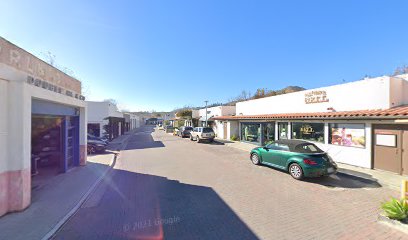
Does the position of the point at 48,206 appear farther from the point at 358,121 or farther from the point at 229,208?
the point at 358,121

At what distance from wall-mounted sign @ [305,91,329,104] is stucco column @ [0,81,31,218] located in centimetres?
1457

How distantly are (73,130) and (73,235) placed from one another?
23.6 feet

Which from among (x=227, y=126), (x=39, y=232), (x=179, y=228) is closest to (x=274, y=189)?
(x=179, y=228)

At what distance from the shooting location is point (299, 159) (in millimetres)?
8086

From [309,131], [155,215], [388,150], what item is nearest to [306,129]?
[309,131]

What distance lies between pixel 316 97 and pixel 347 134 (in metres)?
3.72

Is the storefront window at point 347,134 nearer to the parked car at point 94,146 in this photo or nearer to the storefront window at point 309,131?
the storefront window at point 309,131

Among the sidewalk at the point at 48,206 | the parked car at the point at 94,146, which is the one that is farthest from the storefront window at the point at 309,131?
the parked car at the point at 94,146

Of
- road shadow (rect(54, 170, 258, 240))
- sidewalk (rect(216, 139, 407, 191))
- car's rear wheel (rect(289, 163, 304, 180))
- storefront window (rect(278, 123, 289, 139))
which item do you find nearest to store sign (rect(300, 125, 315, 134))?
storefront window (rect(278, 123, 289, 139))

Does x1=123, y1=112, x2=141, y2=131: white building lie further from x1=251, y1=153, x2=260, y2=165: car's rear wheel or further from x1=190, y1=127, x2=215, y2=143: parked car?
x1=251, y1=153, x2=260, y2=165: car's rear wheel

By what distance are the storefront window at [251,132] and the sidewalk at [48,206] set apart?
1356cm

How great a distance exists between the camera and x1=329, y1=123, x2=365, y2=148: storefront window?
32.5 ft

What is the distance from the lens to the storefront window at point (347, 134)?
9914 mm

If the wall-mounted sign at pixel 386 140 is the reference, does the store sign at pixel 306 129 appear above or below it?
above
